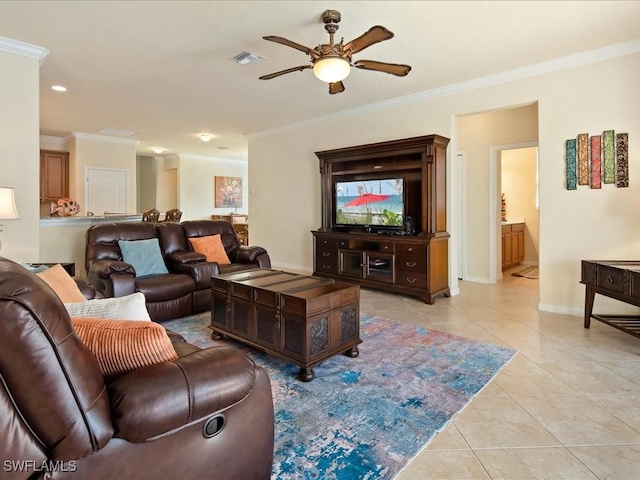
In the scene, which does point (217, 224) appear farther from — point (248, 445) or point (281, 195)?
point (248, 445)

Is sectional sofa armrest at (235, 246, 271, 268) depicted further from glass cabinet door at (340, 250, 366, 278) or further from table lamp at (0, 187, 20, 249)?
table lamp at (0, 187, 20, 249)

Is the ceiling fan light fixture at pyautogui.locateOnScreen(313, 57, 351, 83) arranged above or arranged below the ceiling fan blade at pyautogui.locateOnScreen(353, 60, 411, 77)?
below

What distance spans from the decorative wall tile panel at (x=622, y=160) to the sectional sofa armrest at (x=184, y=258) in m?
4.24

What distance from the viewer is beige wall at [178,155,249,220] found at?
965cm

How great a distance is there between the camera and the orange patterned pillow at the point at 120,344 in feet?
3.50

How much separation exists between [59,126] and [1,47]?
3697 millimetres

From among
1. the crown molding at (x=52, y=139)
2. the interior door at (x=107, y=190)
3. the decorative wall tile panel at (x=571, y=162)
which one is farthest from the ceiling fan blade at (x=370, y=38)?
the crown molding at (x=52, y=139)

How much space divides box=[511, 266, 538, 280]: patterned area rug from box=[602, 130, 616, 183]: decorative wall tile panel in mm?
2765

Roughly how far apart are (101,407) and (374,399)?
5.23ft

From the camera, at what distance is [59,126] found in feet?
21.5

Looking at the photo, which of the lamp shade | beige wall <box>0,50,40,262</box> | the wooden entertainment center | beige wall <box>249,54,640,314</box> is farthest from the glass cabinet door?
the lamp shade

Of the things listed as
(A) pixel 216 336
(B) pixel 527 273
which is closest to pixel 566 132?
(B) pixel 527 273

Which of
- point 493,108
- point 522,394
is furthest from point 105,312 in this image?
point 493,108

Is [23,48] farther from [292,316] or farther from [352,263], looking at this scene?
[352,263]
